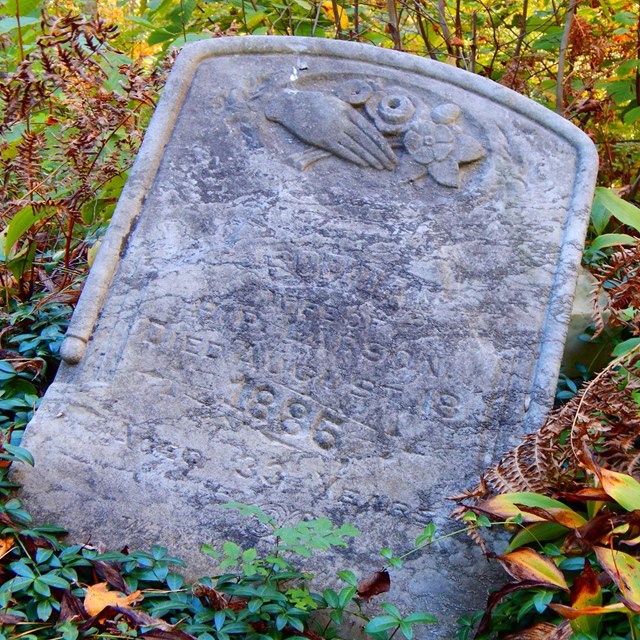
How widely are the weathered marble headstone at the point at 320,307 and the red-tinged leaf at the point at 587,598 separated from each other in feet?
1.35

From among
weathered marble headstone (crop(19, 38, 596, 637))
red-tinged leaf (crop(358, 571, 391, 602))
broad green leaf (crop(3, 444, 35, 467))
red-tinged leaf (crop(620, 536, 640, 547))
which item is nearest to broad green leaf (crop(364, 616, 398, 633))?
red-tinged leaf (crop(358, 571, 391, 602))

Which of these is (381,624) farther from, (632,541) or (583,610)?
(632,541)

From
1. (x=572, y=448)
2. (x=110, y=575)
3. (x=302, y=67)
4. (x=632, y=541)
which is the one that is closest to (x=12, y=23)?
(x=302, y=67)

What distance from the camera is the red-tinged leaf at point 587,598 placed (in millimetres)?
1838

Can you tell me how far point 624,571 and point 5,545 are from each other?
1.52 meters

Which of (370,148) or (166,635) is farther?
(370,148)

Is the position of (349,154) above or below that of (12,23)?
below

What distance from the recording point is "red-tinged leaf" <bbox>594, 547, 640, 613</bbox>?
1.78 meters

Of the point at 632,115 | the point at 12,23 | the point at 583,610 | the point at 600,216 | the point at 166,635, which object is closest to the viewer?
the point at 583,610

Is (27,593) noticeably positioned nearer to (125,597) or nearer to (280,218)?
(125,597)

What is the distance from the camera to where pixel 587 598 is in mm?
1857

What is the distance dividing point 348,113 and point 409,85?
0.22 metres

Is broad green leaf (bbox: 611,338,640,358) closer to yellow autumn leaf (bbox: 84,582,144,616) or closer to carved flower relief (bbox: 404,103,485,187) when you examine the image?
carved flower relief (bbox: 404,103,485,187)

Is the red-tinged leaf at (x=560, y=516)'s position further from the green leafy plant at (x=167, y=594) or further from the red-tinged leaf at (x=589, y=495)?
the green leafy plant at (x=167, y=594)
